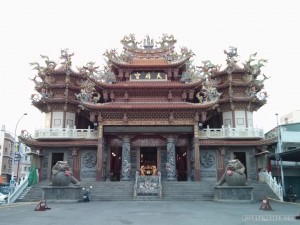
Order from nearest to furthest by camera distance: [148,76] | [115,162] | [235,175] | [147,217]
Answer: [147,217] → [235,175] → [148,76] → [115,162]

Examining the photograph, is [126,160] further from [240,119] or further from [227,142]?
Result: [240,119]

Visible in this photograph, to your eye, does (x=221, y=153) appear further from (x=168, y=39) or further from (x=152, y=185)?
(x=168, y=39)

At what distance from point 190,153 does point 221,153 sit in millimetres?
3109

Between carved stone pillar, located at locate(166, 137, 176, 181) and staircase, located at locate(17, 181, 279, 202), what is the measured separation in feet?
5.00

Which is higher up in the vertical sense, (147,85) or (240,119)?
(147,85)

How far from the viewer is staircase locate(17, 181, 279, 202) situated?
23.1 meters

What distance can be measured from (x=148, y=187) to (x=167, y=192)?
1593 millimetres

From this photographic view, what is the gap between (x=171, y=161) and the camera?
27.9 metres

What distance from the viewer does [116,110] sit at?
28.8m

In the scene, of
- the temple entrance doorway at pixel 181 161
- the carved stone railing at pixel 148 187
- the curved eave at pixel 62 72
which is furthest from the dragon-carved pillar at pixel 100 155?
the temple entrance doorway at pixel 181 161

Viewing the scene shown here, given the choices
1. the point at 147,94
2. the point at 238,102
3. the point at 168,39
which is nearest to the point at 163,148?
the point at 147,94

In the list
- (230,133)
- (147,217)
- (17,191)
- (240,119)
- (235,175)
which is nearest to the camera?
(147,217)

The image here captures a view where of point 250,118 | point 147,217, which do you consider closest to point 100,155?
point 147,217

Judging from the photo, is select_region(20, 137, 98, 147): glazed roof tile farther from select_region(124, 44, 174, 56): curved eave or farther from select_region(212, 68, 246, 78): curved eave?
select_region(212, 68, 246, 78): curved eave
